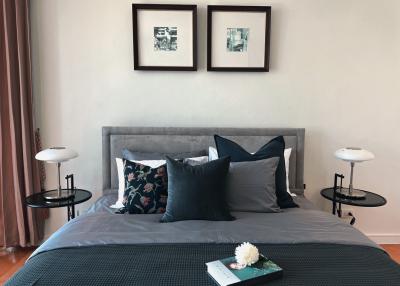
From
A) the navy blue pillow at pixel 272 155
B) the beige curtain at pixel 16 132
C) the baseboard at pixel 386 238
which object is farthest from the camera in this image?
the baseboard at pixel 386 238

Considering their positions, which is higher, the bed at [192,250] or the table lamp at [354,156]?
the table lamp at [354,156]

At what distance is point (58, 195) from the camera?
2.80 metres

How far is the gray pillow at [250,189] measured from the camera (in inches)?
95.9


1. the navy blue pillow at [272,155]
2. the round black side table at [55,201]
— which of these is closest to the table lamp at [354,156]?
the navy blue pillow at [272,155]

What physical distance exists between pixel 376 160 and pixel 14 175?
3104mm

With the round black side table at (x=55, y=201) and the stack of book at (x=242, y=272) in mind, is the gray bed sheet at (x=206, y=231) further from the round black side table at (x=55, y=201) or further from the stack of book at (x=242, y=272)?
the round black side table at (x=55, y=201)

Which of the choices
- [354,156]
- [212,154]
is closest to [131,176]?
[212,154]

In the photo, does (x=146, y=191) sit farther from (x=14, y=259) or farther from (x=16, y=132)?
(x=14, y=259)

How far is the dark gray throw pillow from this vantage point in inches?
87.0

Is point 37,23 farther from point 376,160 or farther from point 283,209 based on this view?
point 376,160

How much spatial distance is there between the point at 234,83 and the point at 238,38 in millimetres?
371

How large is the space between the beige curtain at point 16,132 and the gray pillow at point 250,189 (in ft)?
5.57

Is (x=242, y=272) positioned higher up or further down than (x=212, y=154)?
further down

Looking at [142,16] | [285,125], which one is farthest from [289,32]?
[142,16]
